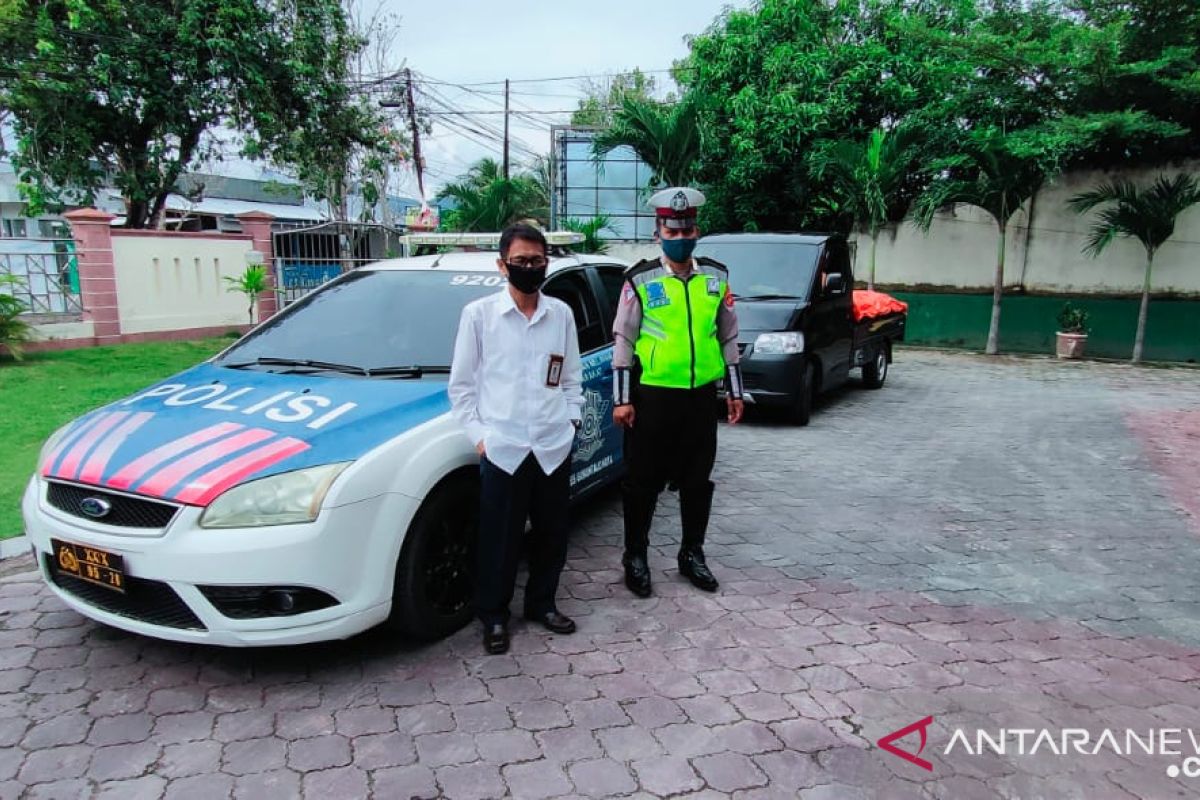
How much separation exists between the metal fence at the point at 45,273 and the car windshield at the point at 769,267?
8.40 metres

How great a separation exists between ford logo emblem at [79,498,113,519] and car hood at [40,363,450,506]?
0.21ft

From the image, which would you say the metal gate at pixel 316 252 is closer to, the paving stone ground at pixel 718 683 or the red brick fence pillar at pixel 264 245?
the red brick fence pillar at pixel 264 245

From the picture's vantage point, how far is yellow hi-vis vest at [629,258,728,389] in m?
3.52

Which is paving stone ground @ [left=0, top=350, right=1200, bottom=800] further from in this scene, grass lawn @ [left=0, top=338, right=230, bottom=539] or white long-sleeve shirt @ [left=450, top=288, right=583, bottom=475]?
grass lawn @ [left=0, top=338, right=230, bottom=539]

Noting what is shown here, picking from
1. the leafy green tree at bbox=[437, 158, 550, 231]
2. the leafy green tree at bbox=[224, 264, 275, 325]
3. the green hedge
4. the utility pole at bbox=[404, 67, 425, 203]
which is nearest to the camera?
the leafy green tree at bbox=[224, 264, 275, 325]

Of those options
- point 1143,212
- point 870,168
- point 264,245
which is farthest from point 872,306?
point 264,245

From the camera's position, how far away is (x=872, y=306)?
960 cm

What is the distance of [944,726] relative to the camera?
2738mm

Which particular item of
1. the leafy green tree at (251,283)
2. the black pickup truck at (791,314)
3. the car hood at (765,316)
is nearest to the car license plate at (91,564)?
the black pickup truck at (791,314)

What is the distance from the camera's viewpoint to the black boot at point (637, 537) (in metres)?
3.72

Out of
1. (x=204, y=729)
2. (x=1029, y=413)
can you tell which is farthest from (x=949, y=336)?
(x=204, y=729)

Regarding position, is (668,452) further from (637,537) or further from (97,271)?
(97,271)

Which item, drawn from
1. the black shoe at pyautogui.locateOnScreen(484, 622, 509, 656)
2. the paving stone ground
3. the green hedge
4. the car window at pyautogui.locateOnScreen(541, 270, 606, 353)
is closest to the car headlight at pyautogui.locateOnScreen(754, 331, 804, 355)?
the paving stone ground

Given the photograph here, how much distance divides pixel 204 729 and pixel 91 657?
81 centimetres
